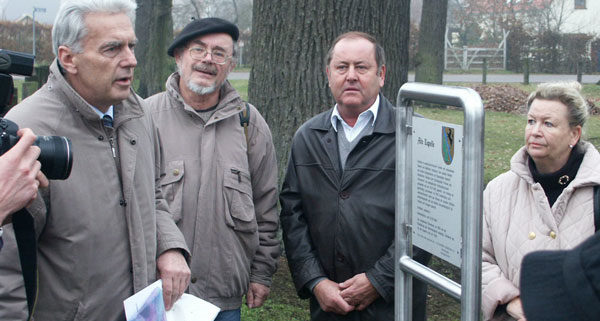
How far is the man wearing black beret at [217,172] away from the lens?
3.37 m

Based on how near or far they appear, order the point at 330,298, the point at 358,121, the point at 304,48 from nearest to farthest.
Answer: the point at 330,298
the point at 358,121
the point at 304,48

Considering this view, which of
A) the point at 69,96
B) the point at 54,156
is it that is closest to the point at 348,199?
the point at 69,96

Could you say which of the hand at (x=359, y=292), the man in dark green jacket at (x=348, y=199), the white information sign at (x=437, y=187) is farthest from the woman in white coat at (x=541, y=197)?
the white information sign at (x=437, y=187)

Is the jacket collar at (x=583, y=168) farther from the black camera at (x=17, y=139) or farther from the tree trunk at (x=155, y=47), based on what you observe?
the tree trunk at (x=155, y=47)

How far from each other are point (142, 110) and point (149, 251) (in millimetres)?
559

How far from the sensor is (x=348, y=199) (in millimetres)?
3340

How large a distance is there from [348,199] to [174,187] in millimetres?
802

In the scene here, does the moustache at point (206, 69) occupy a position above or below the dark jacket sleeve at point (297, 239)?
above

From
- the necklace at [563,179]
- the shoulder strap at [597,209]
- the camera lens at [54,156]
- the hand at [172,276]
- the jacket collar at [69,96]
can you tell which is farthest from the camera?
the necklace at [563,179]

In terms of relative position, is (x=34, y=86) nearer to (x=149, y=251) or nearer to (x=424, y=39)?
(x=149, y=251)

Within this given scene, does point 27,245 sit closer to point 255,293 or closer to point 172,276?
point 172,276

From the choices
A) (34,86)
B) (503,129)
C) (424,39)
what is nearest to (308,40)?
(34,86)

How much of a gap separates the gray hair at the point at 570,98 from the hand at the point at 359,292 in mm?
1162

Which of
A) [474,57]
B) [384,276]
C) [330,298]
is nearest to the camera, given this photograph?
[384,276]
